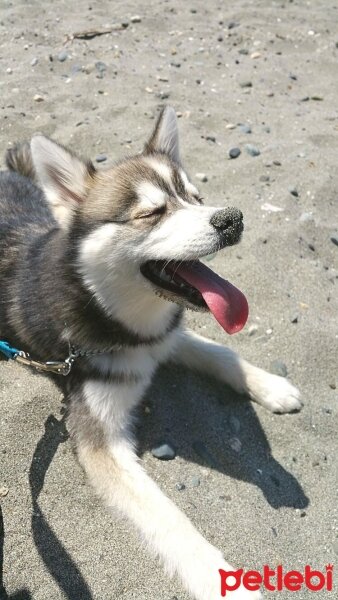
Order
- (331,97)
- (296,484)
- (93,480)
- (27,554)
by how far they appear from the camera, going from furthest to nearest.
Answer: (331,97) → (296,484) → (93,480) → (27,554)

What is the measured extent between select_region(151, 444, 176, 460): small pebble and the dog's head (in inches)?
25.3

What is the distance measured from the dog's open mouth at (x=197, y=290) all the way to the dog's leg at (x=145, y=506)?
0.68 meters

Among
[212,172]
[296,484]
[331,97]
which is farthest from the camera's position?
[331,97]

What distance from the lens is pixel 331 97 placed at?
517 cm

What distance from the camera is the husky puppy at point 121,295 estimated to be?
6.75 feet

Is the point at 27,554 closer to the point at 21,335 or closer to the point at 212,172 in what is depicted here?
the point at 21,335

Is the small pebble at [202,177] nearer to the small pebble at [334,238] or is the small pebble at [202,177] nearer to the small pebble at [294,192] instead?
the small pebble at [294,192]

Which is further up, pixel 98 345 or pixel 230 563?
pixel 98 345

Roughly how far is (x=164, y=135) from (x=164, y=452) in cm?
149

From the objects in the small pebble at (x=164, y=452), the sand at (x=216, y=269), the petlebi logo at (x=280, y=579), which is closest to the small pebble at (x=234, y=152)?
the sand at (x=216, y=269)

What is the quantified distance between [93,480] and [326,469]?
106cm

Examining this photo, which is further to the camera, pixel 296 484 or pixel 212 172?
pixel 212 172

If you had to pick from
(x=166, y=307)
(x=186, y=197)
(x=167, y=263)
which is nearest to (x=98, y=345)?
(x=166, y=307)

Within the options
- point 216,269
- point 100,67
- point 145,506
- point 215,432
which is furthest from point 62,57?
point 145,506
